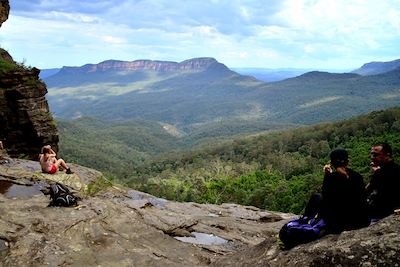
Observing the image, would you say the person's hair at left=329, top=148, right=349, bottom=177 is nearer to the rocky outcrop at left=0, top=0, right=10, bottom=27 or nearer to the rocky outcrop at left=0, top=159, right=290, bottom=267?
the rocky outcrop at left=0, top=159, right=290, bottom=267

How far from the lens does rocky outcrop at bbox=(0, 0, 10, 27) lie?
30703mm

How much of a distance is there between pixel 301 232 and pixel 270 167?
73.1 m

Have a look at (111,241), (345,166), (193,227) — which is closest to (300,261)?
(345,166)

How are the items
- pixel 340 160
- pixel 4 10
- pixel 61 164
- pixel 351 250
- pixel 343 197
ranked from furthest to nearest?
pixel 4 10, pixel 61 164, pixel 343 197, pixel 340 160, pixel 351 250

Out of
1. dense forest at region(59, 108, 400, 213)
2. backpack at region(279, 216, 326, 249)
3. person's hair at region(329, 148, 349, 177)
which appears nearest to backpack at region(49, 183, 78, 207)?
backpack at region(279, 216, 326, 249)

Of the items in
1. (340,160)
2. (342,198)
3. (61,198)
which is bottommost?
(61,198)

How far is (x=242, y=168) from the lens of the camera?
8456 centimetres

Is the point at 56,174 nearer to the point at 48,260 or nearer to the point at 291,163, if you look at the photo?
the point at 48,260

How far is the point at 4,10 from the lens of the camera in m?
31.1

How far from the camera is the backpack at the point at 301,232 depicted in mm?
8602

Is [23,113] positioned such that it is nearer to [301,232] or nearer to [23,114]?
[23,114]

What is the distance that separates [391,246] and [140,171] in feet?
337

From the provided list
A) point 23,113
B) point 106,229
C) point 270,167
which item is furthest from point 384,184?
point 270,167

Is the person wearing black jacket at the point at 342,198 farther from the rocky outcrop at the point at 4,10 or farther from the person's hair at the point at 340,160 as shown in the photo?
the rocky outcrop at the point at 4,10
